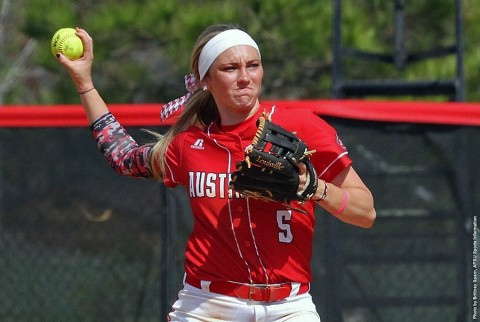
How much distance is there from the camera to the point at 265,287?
11.4 ft

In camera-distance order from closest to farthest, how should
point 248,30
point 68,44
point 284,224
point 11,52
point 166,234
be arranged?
1. point 284,224
2. point 68,44
3. point 166,234
4. point 248,30
5. point 11,52

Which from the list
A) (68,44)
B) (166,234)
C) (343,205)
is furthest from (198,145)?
(166,234)

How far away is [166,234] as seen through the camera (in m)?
4.88

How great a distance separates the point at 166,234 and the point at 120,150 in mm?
1009

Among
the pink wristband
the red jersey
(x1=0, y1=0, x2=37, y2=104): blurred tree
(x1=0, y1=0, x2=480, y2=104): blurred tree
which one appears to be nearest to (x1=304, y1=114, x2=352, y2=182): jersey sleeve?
the red jersey

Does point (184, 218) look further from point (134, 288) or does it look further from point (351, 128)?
point (351, 128)

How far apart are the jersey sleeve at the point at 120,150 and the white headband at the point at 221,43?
453 millimetres

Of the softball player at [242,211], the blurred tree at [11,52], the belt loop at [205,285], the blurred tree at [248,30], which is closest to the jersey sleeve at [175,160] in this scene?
the softball player at [242,211]

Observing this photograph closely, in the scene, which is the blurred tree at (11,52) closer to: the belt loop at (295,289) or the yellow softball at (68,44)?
the yellow softball at (68,44)

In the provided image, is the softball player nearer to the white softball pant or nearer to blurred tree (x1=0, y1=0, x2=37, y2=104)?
the white softball pant

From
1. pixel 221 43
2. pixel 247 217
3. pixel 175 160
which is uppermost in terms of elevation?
pixel 221 43

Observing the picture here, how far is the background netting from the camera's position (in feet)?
15.6

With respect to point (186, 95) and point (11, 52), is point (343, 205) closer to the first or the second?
point (186, 95)

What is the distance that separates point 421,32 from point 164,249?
244 inches
